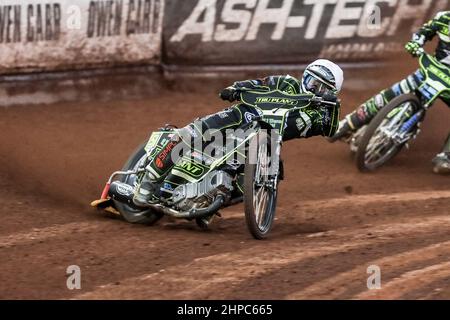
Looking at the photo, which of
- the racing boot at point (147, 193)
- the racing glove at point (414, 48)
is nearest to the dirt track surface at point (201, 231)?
the racing boot at point (147, 193)

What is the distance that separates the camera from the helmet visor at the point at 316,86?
8.42 m

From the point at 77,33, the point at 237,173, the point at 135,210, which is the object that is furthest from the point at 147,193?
the point at 77,33

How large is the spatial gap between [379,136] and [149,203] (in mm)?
3753

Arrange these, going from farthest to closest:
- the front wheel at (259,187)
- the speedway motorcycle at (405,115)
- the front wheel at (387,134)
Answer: the speedway motorcycle at (405,115) → the front wheel at (387,134) → the front wheel at (259,187)

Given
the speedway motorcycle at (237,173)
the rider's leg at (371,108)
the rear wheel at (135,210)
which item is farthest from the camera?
the rider's leg at (371,108)

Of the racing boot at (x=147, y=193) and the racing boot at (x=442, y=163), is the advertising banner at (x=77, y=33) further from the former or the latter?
the racing boot at (x=147, y=193)

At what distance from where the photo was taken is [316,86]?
332 inches

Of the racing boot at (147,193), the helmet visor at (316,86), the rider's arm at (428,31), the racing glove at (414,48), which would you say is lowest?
the racing boot at (147,193)

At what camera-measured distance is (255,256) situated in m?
7.46

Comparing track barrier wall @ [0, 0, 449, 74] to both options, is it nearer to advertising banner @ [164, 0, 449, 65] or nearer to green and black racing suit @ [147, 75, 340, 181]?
advertising banner @ [164, 0, 449, 65]

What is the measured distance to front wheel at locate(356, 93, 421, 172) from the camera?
10867mm

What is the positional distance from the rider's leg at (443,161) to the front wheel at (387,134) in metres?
0.43
